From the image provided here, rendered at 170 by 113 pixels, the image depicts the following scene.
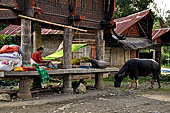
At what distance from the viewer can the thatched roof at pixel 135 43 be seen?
1700 centimetres

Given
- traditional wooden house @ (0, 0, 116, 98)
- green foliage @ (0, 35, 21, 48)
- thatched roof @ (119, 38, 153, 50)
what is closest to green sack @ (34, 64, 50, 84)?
traditional wooden house @ (0, 0, 116, 98)

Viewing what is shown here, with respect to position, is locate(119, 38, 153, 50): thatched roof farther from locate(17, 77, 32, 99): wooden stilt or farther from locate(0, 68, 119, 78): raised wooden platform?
locate(17, 77, 32, 99): wooden stilt

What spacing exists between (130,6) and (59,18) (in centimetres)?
1878

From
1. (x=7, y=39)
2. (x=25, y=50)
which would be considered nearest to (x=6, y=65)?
(x=25, y=50)

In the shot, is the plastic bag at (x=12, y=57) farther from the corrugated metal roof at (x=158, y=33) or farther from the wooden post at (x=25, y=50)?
the corrugated metal roof at (x=158, y=33)

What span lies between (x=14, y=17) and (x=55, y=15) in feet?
5.95

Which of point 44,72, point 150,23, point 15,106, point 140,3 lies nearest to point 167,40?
point 150,23

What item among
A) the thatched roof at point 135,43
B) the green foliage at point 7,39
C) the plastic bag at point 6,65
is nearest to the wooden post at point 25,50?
the plastic bag at point 6,65

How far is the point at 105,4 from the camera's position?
39.1 feet

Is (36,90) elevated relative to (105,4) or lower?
lower

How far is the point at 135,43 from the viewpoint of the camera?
18.0 meters

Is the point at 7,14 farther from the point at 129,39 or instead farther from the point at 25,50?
the point at 129,39

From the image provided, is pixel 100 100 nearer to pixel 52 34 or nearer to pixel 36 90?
pixel 36 90

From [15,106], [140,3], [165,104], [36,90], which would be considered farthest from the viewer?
[140,3]
